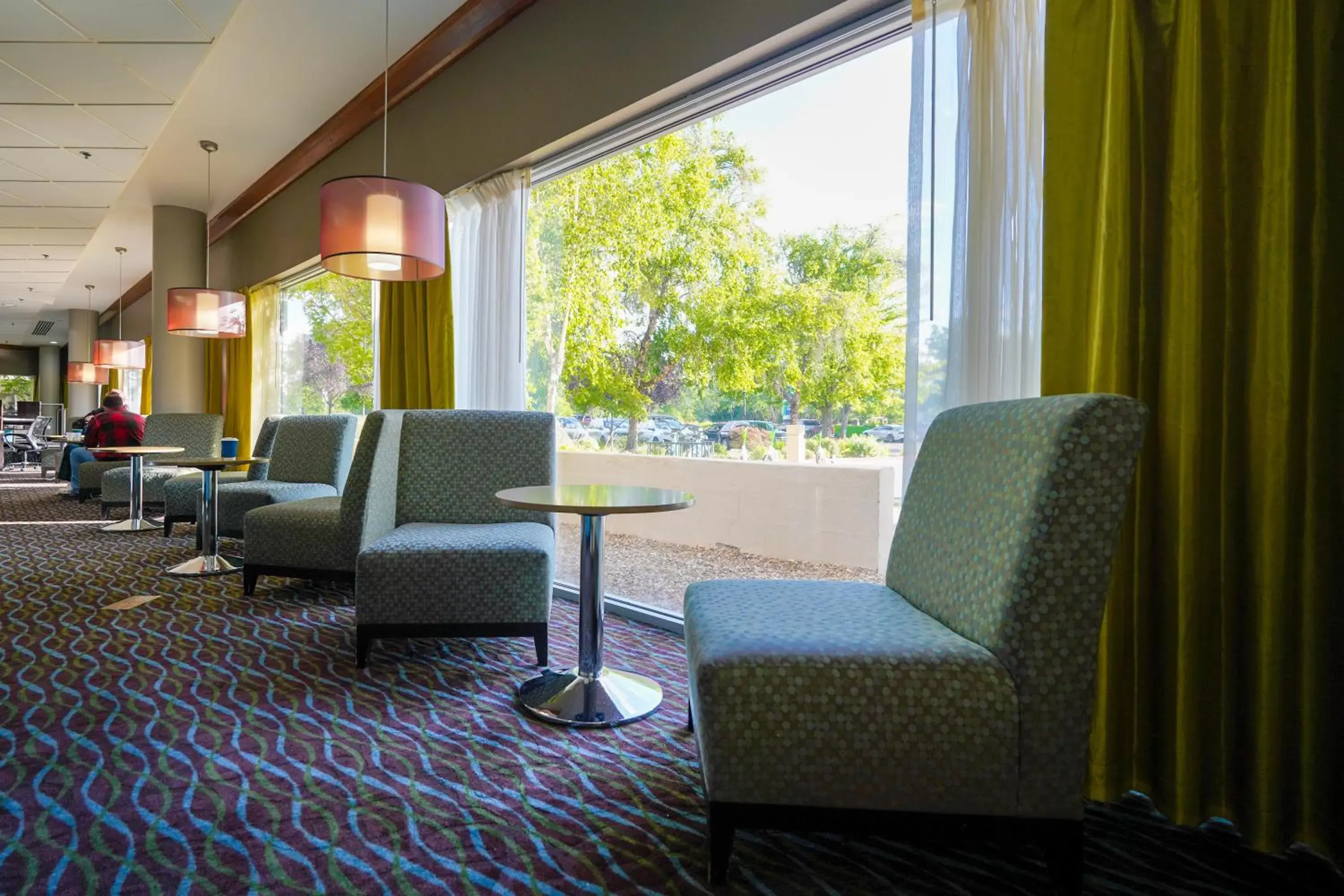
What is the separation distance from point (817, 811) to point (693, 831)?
37cm

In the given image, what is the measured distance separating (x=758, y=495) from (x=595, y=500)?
2027 millimetres

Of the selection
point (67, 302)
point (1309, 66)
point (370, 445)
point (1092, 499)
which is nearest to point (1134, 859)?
point (1092, 499)

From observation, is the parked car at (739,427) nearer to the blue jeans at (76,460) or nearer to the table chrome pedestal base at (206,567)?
the table chrome pedestal base at (206,567)

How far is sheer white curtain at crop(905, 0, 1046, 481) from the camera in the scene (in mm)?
1912

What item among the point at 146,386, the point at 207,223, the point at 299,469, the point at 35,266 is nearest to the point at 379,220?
the point at 299,469

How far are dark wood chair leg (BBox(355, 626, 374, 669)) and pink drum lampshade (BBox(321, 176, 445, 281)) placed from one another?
1365 mm

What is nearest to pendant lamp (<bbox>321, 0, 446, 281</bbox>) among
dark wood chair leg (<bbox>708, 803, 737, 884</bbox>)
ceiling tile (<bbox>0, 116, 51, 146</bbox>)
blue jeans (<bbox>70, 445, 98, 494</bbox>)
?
dark wood chair leg (<bbox>708, 803, 737, 884</bbox>)

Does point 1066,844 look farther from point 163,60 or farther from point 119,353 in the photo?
point 119,353

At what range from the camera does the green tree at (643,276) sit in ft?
12.9

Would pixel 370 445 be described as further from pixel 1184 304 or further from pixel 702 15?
pixel 1184 304

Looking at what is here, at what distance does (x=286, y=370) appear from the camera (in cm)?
723

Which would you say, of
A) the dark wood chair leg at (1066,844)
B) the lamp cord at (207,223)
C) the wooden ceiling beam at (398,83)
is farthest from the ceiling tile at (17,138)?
the dark wood chair leg at (1066,844)

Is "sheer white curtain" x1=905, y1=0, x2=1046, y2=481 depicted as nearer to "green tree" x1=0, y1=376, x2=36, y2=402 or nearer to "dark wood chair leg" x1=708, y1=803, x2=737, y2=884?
"dark wood chair leg" x1=708, y1=803, x2=737, y2=884

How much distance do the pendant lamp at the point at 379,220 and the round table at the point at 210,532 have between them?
1.86 m
